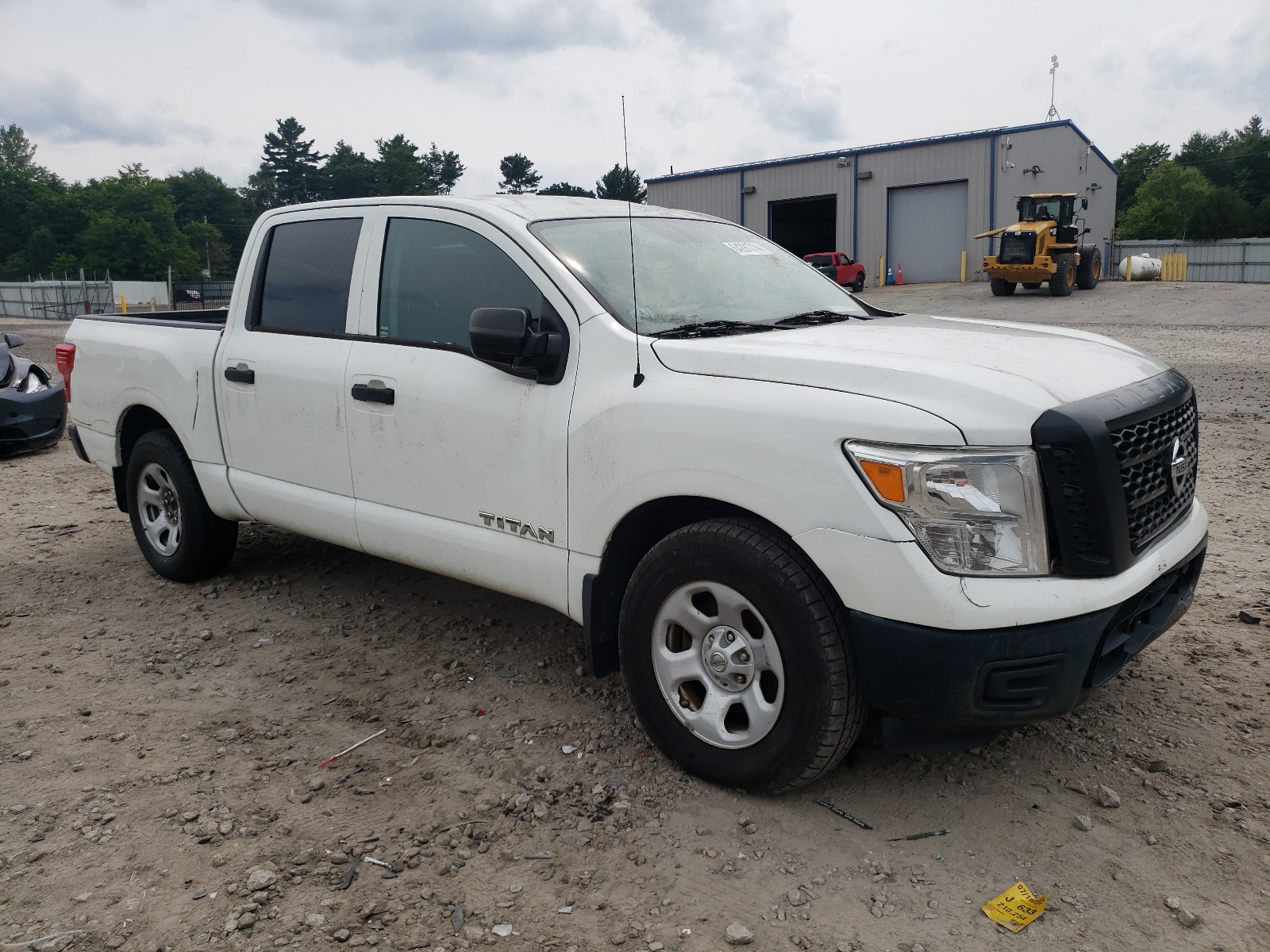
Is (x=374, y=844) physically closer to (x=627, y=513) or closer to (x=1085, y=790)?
(x=627, y=513)

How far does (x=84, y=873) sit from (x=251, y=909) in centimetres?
57

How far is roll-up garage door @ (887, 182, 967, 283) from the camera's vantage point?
36.3 m

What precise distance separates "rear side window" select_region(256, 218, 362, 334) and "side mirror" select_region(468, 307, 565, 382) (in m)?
1.17

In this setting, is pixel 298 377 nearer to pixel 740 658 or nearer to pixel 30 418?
pixel 740 658

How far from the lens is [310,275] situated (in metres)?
4.54

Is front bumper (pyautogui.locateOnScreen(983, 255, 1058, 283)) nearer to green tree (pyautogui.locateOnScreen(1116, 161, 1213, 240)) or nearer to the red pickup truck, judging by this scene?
the red pickup truck

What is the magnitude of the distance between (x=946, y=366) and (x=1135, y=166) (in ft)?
346

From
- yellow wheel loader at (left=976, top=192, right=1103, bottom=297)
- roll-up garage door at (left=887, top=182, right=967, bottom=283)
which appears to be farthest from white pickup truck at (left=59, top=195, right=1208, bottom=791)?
roll-up garage door at (left=887, top=182, right=967, bottom=283)

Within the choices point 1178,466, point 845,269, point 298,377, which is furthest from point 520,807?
point 845,269

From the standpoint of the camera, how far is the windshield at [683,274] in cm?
358

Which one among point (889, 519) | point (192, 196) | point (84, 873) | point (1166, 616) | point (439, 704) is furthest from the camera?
point (192, 196)

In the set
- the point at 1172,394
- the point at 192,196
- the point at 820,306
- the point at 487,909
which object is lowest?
the point at 487,909

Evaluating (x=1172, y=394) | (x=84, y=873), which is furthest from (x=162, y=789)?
(x=1172, y=394)

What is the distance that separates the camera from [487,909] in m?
2.70
